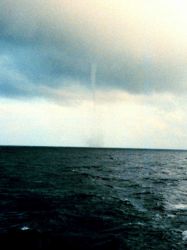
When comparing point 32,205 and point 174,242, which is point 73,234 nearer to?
point 174,242

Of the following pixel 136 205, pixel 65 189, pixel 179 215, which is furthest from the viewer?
pixel 65 189

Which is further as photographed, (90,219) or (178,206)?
(178,206)

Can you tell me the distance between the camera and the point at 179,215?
28.5 m

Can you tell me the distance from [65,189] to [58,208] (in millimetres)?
12053

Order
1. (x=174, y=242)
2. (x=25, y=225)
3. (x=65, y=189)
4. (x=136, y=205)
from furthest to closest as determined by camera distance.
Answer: (x=65, y=189) < (x=136, y=205) < (x=25, y=225) < (x=174, y=242)

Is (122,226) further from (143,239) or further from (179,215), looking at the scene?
(179,215)

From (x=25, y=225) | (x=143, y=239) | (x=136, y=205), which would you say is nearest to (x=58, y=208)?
(x=25, y=225)

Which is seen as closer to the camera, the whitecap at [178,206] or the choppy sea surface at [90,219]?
the choppy sea surface at [90,219]

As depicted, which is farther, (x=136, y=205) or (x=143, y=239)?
(x=136, y=205)

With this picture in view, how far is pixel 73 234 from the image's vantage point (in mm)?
21312

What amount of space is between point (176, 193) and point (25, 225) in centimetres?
2684

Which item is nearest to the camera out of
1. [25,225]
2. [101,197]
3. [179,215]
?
[25,225]

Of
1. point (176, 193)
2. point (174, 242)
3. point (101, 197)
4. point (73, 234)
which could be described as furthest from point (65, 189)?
point (174, 242)

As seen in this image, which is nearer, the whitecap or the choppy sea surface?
the choppy sea surface
